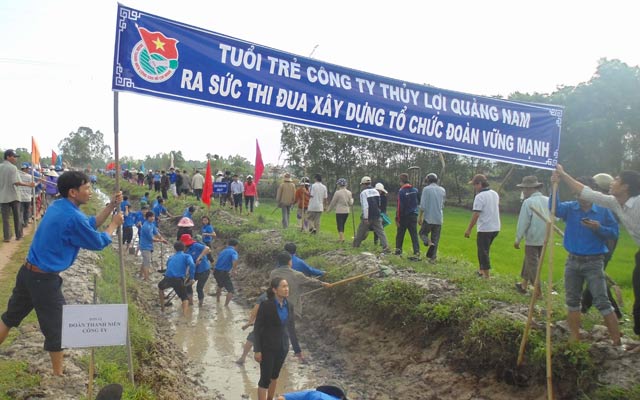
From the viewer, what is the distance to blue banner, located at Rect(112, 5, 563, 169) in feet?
16.9

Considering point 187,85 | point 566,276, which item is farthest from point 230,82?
point 566,276

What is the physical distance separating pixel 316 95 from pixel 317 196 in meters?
7.88

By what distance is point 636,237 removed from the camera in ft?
15.9

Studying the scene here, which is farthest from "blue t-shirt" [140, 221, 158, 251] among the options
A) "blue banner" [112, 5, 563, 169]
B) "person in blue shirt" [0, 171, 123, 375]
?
"person in blue shirt" [0, 171, 123, 375]

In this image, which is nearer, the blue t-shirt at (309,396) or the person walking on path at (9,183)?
the blue t-shirt at (309,396)

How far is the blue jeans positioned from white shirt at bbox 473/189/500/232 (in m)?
Result: 2.92

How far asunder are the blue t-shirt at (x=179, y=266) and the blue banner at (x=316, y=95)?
5296 mm

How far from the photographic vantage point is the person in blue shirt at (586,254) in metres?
5.47

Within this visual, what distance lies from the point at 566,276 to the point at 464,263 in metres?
5.00

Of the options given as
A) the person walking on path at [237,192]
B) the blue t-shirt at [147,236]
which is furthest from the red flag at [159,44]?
the person walking on path at [237,192]

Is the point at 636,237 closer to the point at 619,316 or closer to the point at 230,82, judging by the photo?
the point at 619,316

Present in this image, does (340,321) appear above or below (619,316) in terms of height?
below

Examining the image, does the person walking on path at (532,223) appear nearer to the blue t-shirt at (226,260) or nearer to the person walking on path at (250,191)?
the blue t-shirt at (226,260)

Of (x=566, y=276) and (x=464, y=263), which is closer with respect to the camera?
(x=566, y=276)
